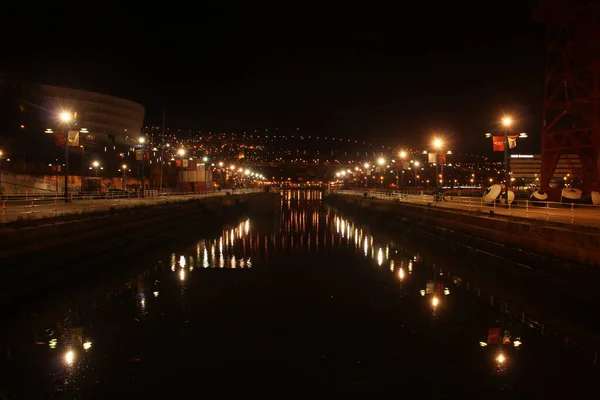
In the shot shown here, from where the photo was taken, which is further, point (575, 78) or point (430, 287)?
point (575, 78)

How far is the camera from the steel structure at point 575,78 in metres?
34.1

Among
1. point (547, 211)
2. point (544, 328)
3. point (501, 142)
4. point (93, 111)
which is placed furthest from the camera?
point (93, 111)

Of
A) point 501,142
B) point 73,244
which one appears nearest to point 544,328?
point 73,244

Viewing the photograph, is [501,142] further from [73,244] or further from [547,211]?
[73,244]

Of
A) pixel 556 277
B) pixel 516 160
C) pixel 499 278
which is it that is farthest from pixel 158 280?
pixel 516 160

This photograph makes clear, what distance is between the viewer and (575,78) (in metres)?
35.7

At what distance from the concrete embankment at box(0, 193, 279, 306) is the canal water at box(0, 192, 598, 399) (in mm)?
1391

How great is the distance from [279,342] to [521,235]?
14095mm

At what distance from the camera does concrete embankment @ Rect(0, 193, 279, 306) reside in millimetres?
16781

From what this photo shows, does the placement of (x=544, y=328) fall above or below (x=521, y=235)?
below

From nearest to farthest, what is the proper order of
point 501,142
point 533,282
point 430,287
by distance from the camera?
point 430,287, point 533,282, point 501,142

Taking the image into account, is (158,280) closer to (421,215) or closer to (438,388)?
(438,388)

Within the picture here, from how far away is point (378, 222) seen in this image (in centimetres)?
5238

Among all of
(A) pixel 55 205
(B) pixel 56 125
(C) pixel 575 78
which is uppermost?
(B) pixel 56 125
